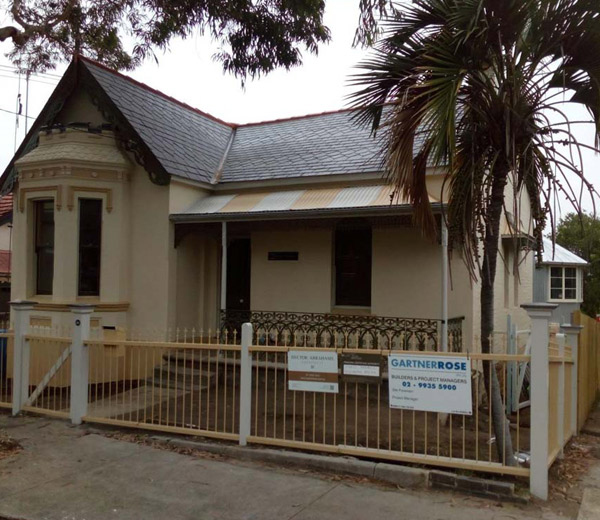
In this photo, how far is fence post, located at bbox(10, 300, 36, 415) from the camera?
25.8ft

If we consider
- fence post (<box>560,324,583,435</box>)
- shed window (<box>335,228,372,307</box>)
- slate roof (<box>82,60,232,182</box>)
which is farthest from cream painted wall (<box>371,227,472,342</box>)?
slate roof (<box>82,60,232,182</box>)

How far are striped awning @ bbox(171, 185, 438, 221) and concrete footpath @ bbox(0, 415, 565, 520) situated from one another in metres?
4.81

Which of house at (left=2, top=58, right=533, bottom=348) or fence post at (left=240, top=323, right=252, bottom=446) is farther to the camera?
house at (left=2, top=58, right=533, bottom=348)

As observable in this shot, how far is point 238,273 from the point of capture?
39.9 feet

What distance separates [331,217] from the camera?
9398 millimetres

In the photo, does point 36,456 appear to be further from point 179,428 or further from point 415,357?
point 415,357

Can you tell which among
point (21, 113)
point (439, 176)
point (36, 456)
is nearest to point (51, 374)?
point (36, 456)

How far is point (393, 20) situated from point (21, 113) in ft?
63.2

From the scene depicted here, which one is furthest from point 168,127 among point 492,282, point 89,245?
point 492,282

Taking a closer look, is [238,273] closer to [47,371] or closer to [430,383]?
[47,371]

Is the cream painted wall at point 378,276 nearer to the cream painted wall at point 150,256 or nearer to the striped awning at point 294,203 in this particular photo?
the striped awning at point 294,203

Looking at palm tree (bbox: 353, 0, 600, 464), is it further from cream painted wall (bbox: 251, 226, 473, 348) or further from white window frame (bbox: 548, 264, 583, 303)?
white window frame (bbox: 548, 264, 583, 303)

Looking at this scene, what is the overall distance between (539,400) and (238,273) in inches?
323

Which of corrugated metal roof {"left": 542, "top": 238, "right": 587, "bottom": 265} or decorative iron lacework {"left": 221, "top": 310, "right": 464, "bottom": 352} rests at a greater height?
corrugated metal roof {"left": 542, "top": 238, "right": 587, "bottom": 265}
